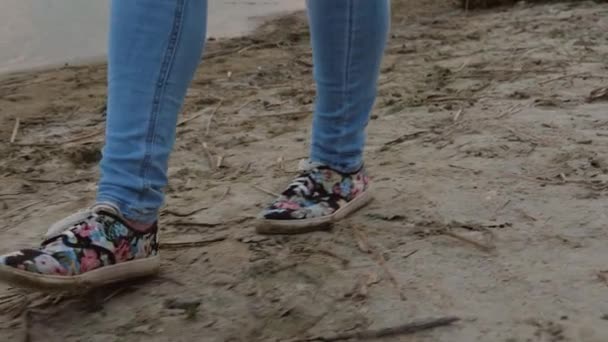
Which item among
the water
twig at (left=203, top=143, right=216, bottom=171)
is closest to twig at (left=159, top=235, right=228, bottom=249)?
twig at (left=203, top=143, right=216, bottom=171)

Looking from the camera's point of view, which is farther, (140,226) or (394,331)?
(140,226)

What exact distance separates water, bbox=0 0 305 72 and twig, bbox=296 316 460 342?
3.80 m

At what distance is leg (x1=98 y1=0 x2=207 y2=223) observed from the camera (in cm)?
132

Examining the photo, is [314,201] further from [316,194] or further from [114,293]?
[114,293]

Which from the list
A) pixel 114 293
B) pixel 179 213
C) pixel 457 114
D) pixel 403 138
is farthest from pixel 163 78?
pixel 457 114

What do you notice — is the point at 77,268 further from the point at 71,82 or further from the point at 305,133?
the point at 71,82

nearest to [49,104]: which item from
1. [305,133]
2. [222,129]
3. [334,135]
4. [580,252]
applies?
[222,129]

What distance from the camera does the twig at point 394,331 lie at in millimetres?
1248

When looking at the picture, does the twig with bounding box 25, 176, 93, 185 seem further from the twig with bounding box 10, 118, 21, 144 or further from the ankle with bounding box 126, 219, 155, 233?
the ankle with bounding box 126, 219, 155, 233

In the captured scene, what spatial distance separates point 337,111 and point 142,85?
502mm

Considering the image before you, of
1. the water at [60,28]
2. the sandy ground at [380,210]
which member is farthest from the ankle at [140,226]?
the water at [60,28]

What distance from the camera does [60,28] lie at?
5.46 m

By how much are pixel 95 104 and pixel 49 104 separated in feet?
0.68

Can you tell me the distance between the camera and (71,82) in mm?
4031
